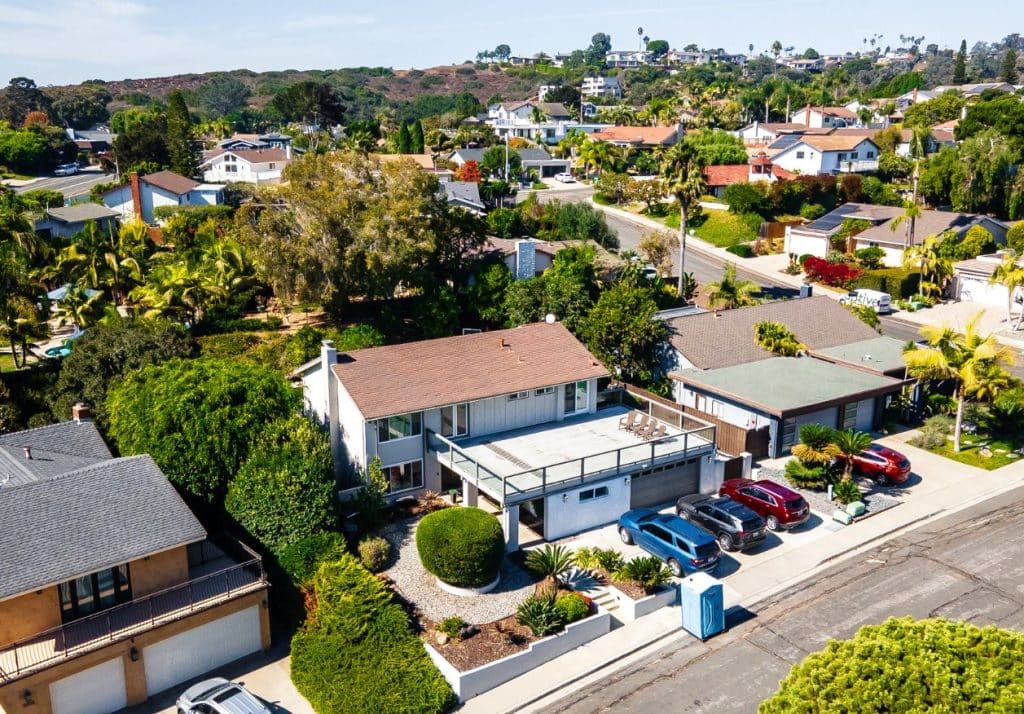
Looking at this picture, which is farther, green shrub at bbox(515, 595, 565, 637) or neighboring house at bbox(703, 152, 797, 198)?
neighboring house at bbox(703, 152, 797, 198)

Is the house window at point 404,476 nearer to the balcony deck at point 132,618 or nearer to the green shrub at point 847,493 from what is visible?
the balcony deck at point 132,618

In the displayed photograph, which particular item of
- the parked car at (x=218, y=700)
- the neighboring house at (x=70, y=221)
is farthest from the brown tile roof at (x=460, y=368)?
the neighboring house at (x=70, y=221)

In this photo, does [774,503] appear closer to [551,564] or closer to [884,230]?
[551,564]

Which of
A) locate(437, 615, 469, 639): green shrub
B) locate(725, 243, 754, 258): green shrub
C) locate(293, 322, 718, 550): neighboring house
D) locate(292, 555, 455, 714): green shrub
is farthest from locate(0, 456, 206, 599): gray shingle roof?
locate(725, 243, 754, 258): green shrub

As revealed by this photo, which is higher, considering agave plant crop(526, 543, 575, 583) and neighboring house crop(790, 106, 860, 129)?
neighboring house crop(790, 106, 860, 129)

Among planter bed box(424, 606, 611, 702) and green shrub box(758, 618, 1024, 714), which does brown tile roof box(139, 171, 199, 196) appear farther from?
green shrub box(758, 618, 1024, 714)

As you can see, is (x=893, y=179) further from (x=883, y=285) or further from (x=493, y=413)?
(x=493, y=413)

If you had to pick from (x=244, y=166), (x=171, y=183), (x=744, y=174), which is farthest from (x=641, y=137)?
(x=171, y=183)
